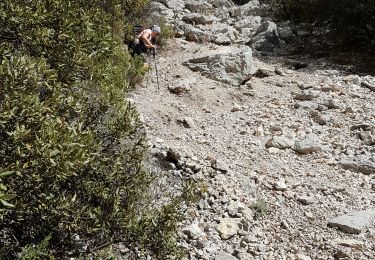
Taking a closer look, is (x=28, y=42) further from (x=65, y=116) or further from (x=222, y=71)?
(x=222, y=71)

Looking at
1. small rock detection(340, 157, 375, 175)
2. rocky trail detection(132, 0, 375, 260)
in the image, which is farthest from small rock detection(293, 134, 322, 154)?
small rock detection(340, 157, 375, 175)

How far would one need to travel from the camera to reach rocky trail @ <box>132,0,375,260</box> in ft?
18.9

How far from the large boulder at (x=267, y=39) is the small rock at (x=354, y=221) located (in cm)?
862

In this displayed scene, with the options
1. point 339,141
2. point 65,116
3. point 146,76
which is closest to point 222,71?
point 146,76

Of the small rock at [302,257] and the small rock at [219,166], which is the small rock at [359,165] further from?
the small rock at [302,257]

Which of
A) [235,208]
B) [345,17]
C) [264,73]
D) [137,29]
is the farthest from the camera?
[345,17]

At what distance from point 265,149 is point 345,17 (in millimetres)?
7870

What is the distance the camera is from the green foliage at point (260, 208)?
20.1 feet

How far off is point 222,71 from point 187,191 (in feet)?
22.8

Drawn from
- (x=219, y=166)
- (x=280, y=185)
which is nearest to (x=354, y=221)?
(x=280, y=185)

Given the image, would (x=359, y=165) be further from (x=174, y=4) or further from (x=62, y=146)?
(x=174, y=4)

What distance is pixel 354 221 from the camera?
19.5 feet

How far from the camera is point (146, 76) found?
1038cm

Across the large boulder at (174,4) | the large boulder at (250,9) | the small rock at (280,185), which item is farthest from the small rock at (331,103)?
the large boulder at (250,9)
